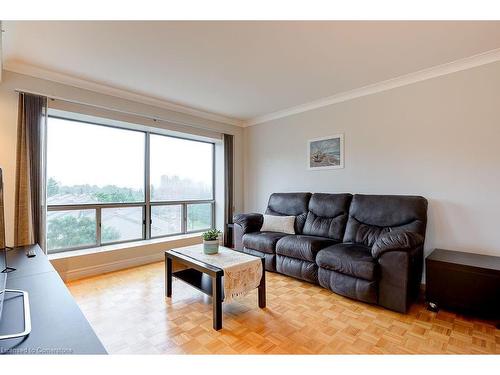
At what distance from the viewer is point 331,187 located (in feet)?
12.3

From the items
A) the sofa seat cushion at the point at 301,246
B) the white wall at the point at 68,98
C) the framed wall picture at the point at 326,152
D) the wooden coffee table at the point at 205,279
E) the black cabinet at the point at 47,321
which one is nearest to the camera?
the black cabinet at the point at 47,321

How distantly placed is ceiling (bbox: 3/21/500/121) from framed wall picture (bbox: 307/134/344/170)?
0.72m

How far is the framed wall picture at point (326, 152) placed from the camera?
364cm

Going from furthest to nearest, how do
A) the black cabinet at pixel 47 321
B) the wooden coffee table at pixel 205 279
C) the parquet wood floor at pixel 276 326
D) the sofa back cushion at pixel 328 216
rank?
the sofa back cushion at pixel 328 216 < the wooden coffee table at pixel 205 279 < the parquet wood floor at pixel 276 326 < the black cabinet at pixel 47 321

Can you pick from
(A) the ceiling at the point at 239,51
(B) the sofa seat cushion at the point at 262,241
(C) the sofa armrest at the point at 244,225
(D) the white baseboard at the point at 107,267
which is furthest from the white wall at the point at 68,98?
(B) the sofa seat cushion at the point at 262,241

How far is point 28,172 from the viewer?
9.07 ft

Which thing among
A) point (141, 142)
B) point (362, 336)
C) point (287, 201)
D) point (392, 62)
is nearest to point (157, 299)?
Result: point (362, 336)

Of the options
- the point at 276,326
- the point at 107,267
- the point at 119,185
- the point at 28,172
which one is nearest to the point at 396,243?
the point at 276,326

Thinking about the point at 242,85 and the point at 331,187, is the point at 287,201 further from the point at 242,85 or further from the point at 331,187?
the point at 242,85

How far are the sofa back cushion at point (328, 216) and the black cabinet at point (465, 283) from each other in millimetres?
1032

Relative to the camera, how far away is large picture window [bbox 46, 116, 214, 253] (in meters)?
3.32

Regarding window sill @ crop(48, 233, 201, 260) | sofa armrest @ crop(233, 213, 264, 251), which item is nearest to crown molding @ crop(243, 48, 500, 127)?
sofa armrest @ crop(233, 213, 264, 251)

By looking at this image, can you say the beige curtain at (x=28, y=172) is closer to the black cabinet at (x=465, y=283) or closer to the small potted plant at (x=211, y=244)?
the small potted plant at (x=211, y=244)

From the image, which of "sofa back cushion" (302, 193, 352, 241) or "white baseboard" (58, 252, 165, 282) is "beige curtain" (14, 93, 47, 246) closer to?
"white baseboard" (58, 252, 165, 282)
